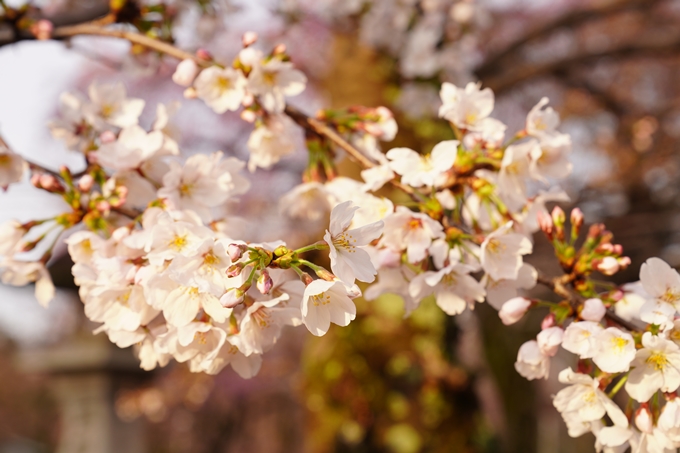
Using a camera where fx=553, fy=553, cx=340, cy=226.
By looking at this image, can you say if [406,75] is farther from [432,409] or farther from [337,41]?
[432,409]

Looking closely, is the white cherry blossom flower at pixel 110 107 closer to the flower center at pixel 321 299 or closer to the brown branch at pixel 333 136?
the brown branch at pixel 333 136

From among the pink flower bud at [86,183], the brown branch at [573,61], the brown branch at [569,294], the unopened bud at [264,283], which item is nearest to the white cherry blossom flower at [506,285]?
the brown branch at [569,294]

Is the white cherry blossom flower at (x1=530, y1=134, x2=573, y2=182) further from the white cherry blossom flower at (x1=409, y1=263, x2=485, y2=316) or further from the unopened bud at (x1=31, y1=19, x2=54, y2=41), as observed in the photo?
the unopened bud at (x1=31, y1=19, x2=54, y2=41)

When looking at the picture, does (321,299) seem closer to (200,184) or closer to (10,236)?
(200,184)

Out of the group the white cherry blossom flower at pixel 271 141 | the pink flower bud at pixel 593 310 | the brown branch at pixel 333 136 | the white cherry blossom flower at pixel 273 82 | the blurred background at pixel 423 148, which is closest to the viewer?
the pink flower bud at pixel 593 310

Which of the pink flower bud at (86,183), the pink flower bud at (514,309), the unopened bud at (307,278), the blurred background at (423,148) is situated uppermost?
the unopened bud at (307,278)

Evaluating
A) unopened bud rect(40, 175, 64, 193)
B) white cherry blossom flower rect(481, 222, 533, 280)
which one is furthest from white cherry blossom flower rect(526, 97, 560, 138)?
unopened bud rect(40, 175, 64, 193)

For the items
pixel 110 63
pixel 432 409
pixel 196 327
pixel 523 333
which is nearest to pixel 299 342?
pixel 523 333

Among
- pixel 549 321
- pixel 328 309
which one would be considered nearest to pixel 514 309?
pixel 549 321
